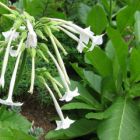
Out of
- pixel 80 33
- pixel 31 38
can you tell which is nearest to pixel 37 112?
pixel 80 33

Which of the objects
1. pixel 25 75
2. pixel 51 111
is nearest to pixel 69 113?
pixel 51 111

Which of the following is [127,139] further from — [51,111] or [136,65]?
[51,111]

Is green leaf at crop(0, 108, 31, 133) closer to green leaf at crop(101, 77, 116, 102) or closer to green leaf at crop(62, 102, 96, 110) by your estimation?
green leaf at crop(62, 102, 96, 110)

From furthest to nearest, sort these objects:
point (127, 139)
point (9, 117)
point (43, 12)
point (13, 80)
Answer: point (43, 12), point (127, 139), point (9, 117), point (13, 80)

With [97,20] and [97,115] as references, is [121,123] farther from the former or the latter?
[97,20]

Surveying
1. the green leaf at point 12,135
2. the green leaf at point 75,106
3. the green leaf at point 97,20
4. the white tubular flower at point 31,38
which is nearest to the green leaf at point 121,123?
the green leaf at point 75,106

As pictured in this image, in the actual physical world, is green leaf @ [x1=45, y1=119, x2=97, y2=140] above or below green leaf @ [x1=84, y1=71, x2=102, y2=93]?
below

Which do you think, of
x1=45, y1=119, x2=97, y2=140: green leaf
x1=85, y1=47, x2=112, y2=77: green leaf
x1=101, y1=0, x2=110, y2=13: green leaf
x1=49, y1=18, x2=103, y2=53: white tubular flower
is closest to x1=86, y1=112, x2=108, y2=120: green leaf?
x1=45, y1=119, x2=97, y2=140: green leaf
